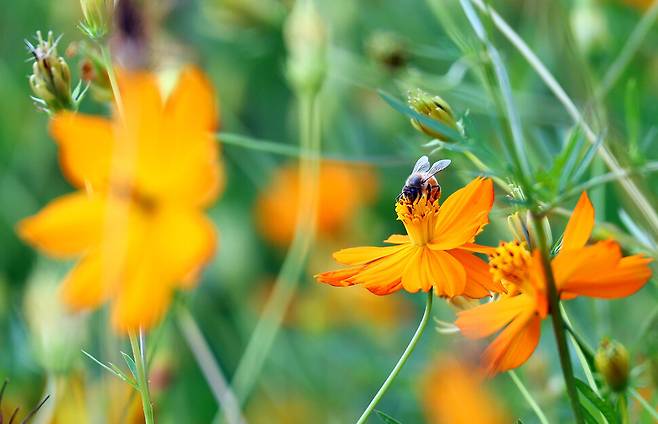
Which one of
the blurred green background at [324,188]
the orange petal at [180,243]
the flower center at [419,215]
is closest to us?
the orange petal at [180,243]

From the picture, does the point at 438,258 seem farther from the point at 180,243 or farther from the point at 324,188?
the point at 324,188

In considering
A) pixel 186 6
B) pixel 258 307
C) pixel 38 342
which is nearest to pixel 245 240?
pixel 258 307

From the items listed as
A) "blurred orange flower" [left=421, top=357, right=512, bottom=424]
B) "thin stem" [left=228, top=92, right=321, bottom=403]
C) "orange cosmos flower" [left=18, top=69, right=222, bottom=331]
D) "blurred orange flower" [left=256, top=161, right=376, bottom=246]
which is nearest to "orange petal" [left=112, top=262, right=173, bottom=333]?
"orange cosmos flower" [left=18, top=69, right=222, bottom=331]

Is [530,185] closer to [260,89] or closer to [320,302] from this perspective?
[320,302]

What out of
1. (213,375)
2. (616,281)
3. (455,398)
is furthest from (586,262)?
(455,398)

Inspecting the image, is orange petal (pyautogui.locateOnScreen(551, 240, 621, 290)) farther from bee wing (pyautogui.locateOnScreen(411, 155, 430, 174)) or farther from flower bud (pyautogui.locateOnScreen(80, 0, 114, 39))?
flower bud (pyautogui.locateOnScreen(80, 0, 114, 39))

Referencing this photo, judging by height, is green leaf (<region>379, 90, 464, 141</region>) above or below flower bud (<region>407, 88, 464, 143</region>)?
above

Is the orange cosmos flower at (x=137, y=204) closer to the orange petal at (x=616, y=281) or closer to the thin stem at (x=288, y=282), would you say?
the orange petal at (x=616, y=281)

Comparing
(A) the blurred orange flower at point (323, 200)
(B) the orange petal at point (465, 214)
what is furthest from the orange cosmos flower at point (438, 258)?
(A) the blurred orange flower at point (323, 200)
